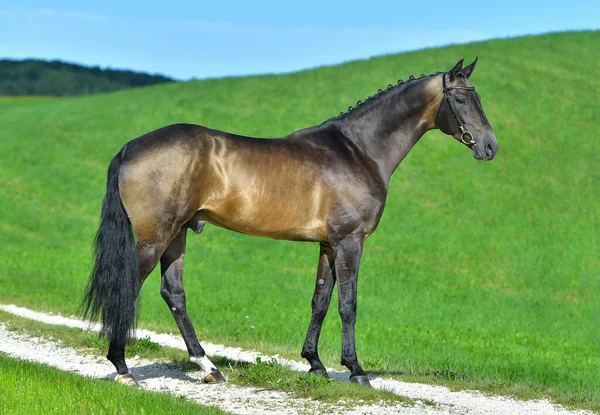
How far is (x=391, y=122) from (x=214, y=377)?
3.46 metres

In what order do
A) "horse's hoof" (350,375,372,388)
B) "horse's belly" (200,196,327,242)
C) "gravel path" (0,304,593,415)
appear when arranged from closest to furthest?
"gravel path" (0,304,593,415), "horse's belly" (200,196,327,242), "horse's hoof" (350,375,372,388)

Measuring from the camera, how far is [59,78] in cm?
7525

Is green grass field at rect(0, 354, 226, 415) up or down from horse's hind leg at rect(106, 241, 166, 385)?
down

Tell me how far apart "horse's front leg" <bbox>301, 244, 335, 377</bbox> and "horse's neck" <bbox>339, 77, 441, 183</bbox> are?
1.15 metres

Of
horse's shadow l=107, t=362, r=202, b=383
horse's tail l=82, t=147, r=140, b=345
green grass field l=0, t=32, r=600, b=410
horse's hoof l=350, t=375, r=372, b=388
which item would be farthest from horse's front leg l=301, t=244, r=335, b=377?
horse's tail l=82, t=147, r=140, b=345

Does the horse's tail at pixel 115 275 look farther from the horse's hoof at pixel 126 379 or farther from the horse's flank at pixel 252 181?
the horse's hoof at pixel 126 379


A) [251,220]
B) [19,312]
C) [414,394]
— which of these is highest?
[251,220]

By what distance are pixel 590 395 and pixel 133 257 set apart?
5311 millimetres

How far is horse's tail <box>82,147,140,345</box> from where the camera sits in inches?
322

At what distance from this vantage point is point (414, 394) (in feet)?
29.6

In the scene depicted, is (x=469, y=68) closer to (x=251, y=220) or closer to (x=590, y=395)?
(x=251, y=220)

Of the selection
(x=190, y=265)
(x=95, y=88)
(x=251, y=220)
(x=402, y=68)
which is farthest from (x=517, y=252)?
(x=95, y=88)

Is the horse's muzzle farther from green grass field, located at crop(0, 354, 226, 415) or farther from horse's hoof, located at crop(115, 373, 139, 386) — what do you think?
horse's hoof, located at crop(115, 373, 139, 386)

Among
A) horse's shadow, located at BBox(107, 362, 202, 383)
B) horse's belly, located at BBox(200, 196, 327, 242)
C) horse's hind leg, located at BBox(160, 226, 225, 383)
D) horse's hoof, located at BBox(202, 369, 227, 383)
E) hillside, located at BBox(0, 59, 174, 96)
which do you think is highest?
hillside, located at BBox(0, 59, 174, 96)
